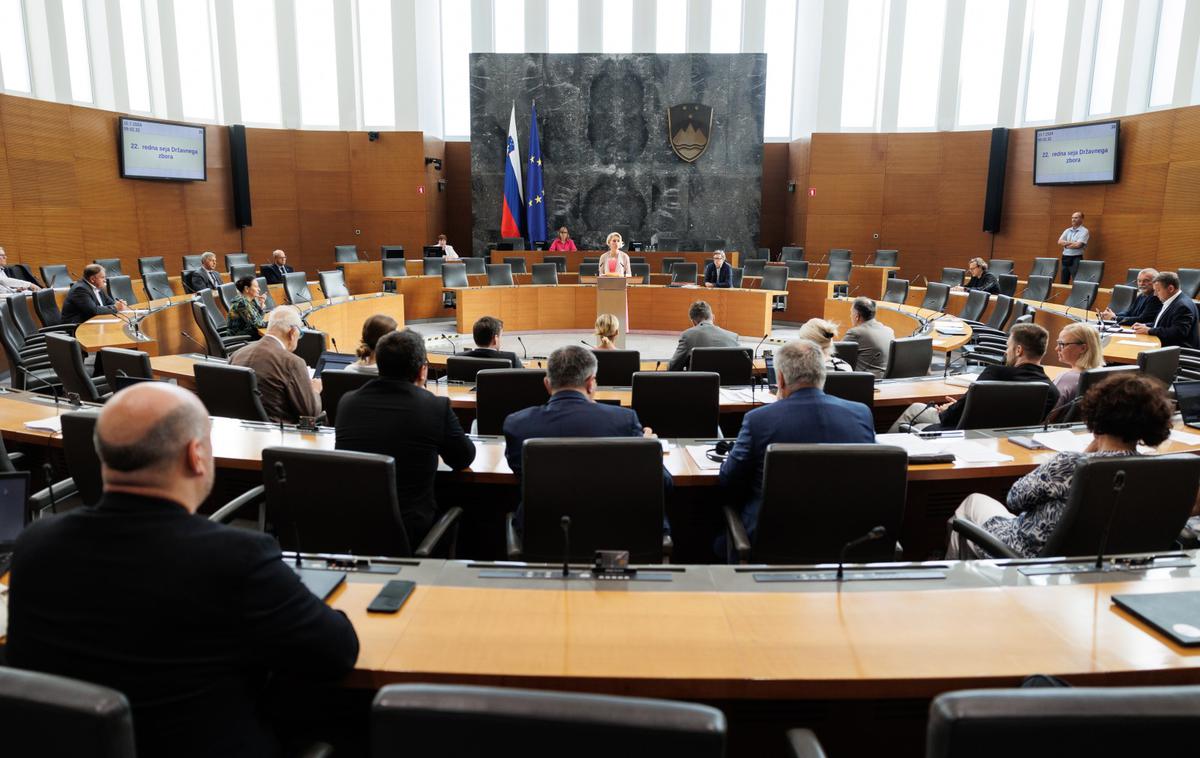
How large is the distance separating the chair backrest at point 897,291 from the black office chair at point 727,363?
6588 mm

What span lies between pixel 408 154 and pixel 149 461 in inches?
588

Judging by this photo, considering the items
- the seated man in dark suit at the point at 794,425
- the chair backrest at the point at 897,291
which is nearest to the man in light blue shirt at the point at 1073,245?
the chair backrest at the point at 897,291

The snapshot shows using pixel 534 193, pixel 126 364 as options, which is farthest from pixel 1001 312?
pixel 534 193

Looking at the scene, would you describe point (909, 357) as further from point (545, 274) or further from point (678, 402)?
point (545, 274)

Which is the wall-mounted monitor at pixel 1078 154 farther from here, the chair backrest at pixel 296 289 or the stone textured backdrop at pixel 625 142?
the chair backrest at pixel 296 289

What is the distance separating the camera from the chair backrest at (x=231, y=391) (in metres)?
4.09

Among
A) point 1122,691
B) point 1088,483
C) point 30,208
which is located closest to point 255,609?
point 1122,691

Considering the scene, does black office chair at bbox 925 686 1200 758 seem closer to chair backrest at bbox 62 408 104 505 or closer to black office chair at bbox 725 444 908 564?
black office chair at bbox 725 444 908 564

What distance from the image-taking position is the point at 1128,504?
249 centimetres

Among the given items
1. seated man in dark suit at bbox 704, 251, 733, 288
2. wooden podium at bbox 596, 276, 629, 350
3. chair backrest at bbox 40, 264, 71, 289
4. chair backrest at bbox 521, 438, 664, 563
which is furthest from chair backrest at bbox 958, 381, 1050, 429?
chair backrest at bbox 40, 264, 71, 289

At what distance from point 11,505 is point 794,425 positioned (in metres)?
2.53

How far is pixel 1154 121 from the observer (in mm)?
11281

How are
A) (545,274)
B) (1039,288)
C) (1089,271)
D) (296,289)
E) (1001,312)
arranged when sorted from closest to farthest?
(1001,312) < (296,289) < (1039,288) < (1089,271) < (545,274)

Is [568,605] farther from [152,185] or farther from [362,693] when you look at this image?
[152,185]
